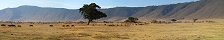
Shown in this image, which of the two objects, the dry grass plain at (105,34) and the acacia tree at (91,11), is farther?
the acacia tree at (91,11)

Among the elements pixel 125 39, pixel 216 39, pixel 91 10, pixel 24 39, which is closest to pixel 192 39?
pixel 216 39

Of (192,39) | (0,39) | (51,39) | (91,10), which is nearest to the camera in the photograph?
(0,39)

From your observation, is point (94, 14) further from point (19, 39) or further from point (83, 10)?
point (19, 39)

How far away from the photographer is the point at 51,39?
2569 cm

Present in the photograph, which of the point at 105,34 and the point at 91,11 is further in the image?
the point at 91,11

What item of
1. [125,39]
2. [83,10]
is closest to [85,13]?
[83,10]

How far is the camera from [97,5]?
303ft

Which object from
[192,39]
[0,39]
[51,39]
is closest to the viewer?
[0,39]

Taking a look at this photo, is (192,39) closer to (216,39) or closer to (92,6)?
(216,39)

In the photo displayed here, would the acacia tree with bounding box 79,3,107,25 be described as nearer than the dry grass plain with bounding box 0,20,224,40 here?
No

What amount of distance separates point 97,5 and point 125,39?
64.9 m

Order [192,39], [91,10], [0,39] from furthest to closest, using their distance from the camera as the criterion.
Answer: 1. [91,10]
2. [192,39]
3. [0,39]

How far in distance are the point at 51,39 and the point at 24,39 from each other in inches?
68.1

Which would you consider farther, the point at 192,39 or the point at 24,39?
the point at 192,39
